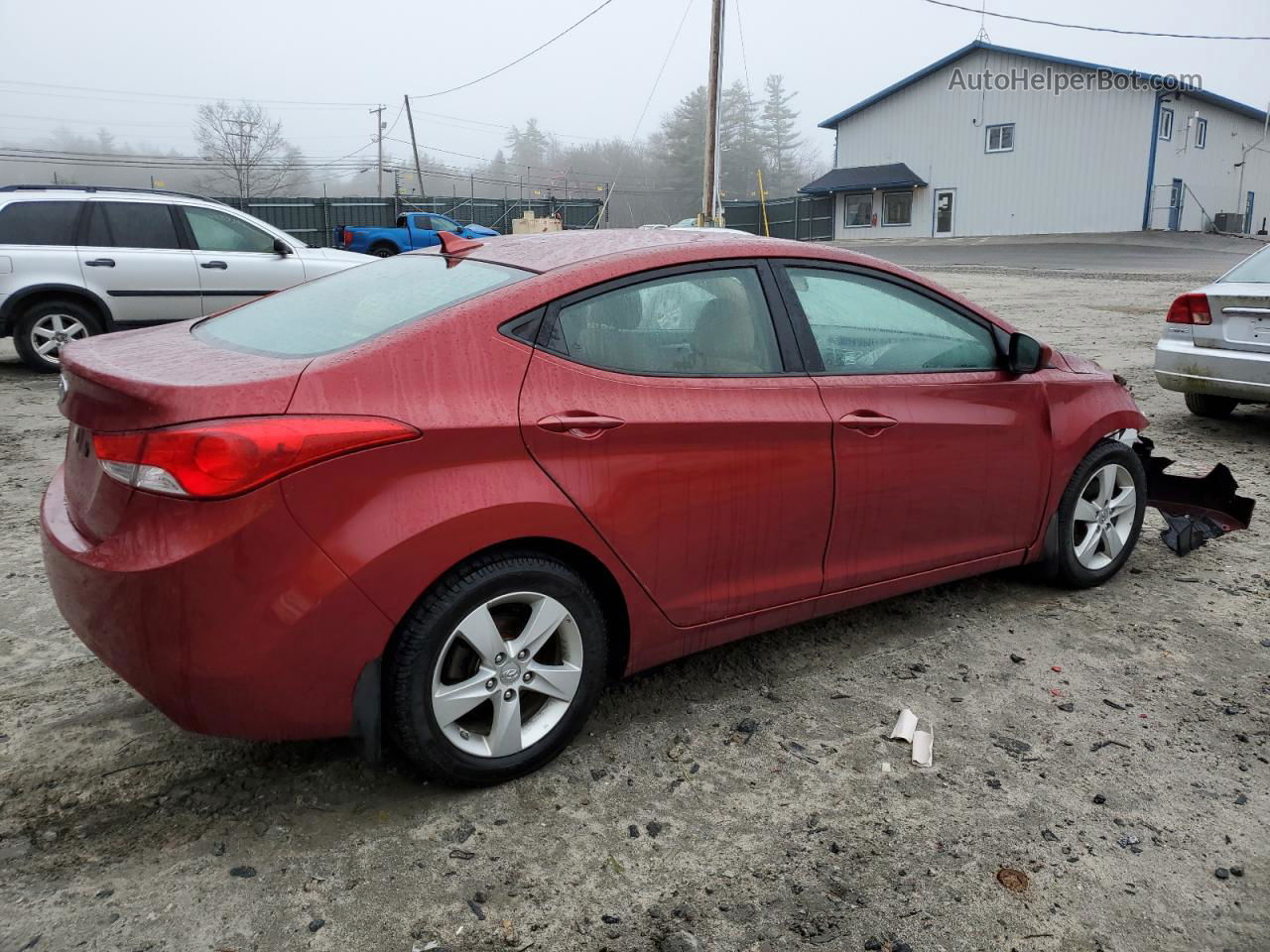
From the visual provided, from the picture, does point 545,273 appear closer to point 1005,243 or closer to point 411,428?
point 411,428

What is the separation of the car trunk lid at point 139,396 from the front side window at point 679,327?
0.81m

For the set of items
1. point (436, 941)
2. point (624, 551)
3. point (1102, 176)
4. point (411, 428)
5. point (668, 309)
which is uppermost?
point (1102, 176)

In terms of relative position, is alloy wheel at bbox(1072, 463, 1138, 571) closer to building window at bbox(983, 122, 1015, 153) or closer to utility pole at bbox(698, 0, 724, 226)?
utility pole at bbox(698, 0, 724, 226)

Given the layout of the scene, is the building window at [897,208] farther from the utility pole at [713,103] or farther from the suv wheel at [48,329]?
the suv wheel at [48,329]

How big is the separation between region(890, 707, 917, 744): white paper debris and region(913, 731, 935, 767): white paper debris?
0.07 feet

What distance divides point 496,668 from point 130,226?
8.88 metres

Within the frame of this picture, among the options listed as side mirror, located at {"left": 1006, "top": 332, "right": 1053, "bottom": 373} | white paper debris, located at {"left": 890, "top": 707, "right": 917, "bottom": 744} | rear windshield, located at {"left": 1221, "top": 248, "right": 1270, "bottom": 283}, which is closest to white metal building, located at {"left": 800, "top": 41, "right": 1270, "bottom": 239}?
rear windshield, located at {"left": 1221, "top": 248, "right": 1270, "bottom": 283}

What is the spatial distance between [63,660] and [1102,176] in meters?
43.2

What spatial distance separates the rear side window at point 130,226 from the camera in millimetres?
9539

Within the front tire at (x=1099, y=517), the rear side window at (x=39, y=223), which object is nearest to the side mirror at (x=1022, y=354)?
the front tire at (x=1099, y=517)

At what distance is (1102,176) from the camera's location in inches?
1549

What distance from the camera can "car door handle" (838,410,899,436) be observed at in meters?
3.29

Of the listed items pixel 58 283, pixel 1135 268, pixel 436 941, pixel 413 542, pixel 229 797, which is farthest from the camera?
pixel 1135 268

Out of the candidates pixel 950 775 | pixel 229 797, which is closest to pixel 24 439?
pixel 229 797
